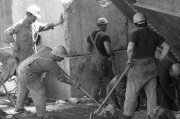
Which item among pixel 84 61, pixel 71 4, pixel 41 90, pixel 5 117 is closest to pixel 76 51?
pixel 84 61

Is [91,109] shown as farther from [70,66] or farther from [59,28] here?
[59,28]

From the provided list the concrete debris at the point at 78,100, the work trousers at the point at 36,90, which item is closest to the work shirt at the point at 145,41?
the work trousers at the point at 36,90

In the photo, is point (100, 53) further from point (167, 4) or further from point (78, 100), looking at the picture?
point (167, 4)

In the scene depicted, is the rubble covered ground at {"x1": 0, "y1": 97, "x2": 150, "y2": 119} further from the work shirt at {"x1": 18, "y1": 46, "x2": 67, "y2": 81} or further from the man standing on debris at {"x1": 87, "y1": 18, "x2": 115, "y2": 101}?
the work shirt at {"x1": 18, "y1": 46, "x2": 67, "y2": 81}

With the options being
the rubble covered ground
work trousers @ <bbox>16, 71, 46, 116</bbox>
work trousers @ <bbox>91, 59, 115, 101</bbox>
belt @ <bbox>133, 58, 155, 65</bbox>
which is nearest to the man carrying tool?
work trousers @ <bbox>16, 71, 46, 116</bbox>

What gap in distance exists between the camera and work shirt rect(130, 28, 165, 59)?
7832 millimetres

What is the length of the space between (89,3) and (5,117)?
3508 millimetres

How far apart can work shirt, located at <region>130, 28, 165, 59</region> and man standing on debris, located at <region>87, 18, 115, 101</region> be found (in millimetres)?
2130

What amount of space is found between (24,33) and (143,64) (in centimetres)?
341

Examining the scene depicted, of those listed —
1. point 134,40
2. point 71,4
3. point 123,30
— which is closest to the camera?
point 134,40

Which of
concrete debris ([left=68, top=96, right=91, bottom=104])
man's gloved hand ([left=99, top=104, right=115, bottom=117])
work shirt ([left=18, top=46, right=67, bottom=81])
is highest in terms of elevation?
work shirt ([left=18, top=46, right=67, bottom=81])

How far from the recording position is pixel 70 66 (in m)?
10.5

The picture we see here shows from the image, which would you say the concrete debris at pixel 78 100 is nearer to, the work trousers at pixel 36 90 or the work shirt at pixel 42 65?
the work trousers at pixel 36 90

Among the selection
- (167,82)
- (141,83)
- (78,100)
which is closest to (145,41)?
(141,83)
